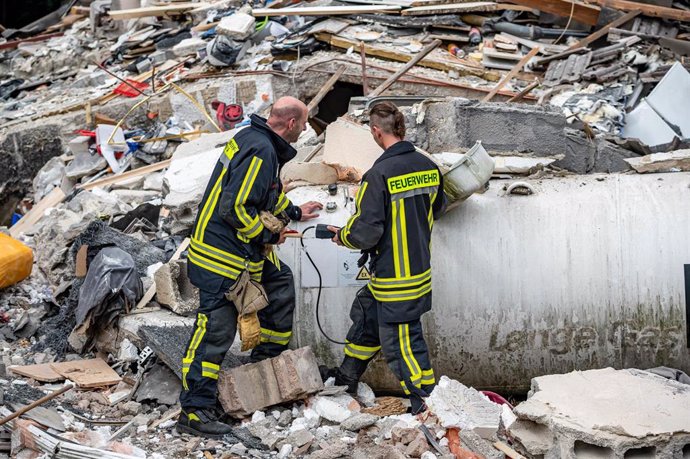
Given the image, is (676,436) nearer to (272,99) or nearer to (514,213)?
(514,213)

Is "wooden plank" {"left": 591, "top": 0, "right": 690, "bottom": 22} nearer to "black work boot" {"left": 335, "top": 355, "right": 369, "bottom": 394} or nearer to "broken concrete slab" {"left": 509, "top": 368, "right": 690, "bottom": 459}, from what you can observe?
"broken concrete slab" {"left": 509, "top": 368, "right": 690, "bottom": 459}

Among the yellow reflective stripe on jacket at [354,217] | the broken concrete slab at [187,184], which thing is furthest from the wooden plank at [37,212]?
the yellow reflective stripe on jacket at [354,217]

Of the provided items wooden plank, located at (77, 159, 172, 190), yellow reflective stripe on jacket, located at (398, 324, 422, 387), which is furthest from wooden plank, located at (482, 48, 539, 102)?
yellow reflective stripe on jacket, located at (398, 324, 422, 387)

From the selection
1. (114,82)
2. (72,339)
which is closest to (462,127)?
(72,339)

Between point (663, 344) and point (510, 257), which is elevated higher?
point (510, 257)

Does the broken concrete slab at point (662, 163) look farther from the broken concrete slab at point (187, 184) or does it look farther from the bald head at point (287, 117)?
the broken concrete slab at point (187, 184)

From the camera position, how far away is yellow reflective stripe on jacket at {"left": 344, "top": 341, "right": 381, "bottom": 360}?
5.73m

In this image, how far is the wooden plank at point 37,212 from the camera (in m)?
9.31

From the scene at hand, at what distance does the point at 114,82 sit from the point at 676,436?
29.0 feet

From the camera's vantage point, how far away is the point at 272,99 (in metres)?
10.4

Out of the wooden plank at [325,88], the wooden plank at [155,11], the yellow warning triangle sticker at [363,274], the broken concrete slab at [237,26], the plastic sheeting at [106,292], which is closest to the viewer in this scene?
the yellow warning triangle sticker at [363,274]

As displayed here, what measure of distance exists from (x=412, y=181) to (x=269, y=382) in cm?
147

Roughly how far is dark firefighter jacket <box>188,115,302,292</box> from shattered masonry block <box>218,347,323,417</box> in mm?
562

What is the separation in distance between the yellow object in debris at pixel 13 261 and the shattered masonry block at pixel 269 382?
9.14ft
